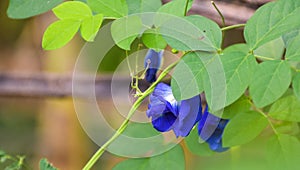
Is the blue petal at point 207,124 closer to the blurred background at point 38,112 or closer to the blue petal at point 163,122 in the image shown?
the blue petal at point 163,122

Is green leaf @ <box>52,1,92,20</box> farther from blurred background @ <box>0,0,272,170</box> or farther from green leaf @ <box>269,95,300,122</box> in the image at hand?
blurred background @ <box>0,0,272,170</box>

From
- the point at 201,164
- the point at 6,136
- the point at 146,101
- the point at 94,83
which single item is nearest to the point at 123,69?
the point at 146,101

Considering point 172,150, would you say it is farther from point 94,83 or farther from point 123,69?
point 94,83

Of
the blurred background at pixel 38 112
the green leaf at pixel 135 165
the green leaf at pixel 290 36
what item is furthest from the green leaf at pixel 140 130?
the blurred background at pixel 38 112

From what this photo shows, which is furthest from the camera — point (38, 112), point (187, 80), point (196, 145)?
point (38, 112)

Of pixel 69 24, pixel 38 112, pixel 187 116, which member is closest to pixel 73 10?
pixel 69 24

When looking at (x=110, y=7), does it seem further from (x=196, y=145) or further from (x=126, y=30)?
(x=196, y=145)
